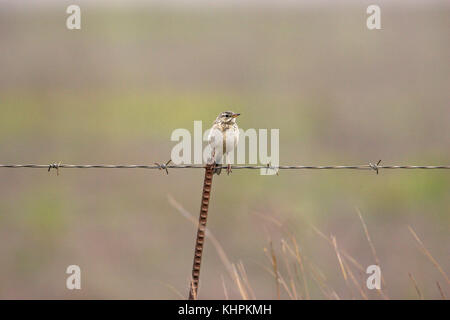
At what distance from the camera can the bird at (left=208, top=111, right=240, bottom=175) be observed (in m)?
8.33

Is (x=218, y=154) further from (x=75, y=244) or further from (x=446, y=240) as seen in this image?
(x=75, y=244)

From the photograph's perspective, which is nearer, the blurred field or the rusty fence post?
the rusty fence post

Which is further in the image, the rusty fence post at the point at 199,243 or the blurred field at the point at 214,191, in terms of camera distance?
the blurred field at the point at 214,191

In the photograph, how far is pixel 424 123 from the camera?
2980cm

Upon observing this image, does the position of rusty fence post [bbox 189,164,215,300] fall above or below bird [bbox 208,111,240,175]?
below

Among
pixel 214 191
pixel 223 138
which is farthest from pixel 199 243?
pixel 214 191

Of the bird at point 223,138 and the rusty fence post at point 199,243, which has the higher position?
the bird at point 223,138

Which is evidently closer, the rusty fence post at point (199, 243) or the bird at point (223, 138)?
the rusty fence post at point (199, 243)

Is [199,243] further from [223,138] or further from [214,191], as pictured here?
[214,191]

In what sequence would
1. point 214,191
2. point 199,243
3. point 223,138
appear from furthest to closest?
1. point 214,191
2. point 223,138
3. point 199,243

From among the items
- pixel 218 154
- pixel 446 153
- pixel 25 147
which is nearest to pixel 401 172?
pixel 446 153

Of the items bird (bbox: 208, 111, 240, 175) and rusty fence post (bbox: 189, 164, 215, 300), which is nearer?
rusty fence post (bbox: 189, 164, 215, 300)

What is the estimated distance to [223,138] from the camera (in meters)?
8.35

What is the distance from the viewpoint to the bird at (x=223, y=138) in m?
8.33
